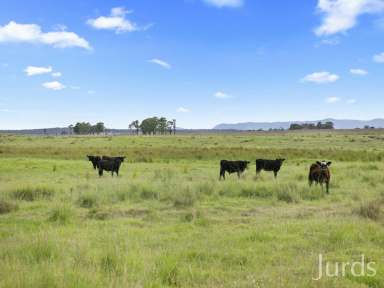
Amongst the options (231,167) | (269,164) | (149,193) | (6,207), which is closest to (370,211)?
(149,193)

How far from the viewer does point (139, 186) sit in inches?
627

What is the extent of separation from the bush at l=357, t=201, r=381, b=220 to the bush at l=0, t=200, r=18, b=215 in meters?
9.99

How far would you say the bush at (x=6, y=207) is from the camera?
1203 centimetres

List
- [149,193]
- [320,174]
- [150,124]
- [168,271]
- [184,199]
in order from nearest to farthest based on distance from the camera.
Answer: [168,271], [184,199], [149,193], [320,174], [150,124]

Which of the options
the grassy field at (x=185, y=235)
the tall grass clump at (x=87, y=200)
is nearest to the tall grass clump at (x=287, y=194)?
the grassy field at (x=185, y=235)

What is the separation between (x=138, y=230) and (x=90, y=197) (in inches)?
181

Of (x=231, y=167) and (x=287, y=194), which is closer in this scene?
(x=287, y=194)

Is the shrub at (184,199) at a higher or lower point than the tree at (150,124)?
lower

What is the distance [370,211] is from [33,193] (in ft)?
36.4

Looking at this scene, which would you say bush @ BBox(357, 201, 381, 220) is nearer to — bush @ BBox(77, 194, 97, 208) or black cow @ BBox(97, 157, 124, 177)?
bush @ BBox(77, 194, 97, 208)

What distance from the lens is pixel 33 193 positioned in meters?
14.6

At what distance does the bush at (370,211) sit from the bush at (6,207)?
393 inches

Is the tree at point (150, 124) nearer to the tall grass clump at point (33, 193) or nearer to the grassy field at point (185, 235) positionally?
the grassy field at point (185, 235)

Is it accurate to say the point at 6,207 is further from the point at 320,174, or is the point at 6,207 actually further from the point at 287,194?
the point at 320,174
